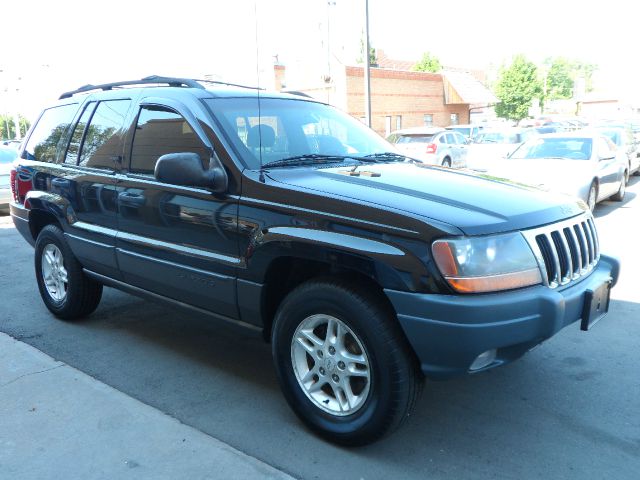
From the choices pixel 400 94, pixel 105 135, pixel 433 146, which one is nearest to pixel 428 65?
pixel 400 94

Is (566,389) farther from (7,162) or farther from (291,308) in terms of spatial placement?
(7,162)

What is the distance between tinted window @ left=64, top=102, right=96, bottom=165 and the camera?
4.73 m

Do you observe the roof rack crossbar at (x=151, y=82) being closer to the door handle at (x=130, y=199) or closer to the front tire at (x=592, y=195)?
the door handle at (x=130, y=199)

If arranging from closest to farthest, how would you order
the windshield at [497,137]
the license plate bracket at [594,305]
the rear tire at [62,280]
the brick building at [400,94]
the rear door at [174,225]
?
the license plate bracket at [594,305] → the rear door at [174,225] → the rear tire at [62,280] → the windshield at [497,137] → the brick building at [400,94]

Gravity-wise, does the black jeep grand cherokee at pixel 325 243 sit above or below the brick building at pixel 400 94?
below

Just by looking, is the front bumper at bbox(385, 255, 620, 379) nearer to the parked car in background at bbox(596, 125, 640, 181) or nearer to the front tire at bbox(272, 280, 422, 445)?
the front tire at bbox(272, 280, 422, 445)

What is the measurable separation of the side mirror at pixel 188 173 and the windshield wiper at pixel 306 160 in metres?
0.29

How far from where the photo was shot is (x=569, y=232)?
3191 millimetres

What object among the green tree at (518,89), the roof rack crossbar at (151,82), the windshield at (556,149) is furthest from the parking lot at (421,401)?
the green tree at (518,89)

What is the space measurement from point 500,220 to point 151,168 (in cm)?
232

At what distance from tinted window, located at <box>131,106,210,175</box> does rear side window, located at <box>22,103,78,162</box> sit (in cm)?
115

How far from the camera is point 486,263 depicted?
8.89 feet

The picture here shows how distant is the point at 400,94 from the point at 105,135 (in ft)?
108

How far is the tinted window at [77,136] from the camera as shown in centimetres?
473
